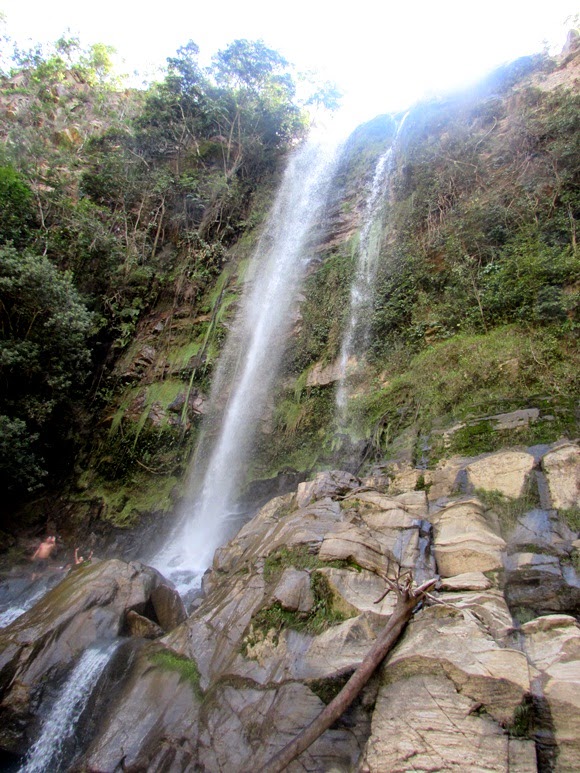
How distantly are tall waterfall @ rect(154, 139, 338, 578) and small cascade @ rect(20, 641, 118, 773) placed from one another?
319 centimetres

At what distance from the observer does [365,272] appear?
11.2 metres

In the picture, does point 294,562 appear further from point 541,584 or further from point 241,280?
point 241,280

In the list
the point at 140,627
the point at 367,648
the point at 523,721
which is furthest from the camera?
the point at 140,627

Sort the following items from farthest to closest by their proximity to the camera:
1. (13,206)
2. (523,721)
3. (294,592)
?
(13,206)
(294,592)
(523,721)

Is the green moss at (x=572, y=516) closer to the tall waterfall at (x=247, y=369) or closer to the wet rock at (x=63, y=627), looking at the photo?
the wet rock at (x=63, y=627)

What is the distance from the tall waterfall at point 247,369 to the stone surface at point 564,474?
604cm

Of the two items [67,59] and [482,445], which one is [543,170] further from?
[67,59]

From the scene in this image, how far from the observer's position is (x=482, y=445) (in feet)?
18.3

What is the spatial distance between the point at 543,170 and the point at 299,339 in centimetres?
683

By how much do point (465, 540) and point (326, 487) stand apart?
224cm

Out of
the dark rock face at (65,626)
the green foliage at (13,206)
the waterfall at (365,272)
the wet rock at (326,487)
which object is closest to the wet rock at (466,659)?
the wet rock at (326,487)

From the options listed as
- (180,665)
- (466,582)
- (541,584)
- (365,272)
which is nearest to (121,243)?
(365,272)

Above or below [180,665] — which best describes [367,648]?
above

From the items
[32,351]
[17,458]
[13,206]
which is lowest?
[17,458]
